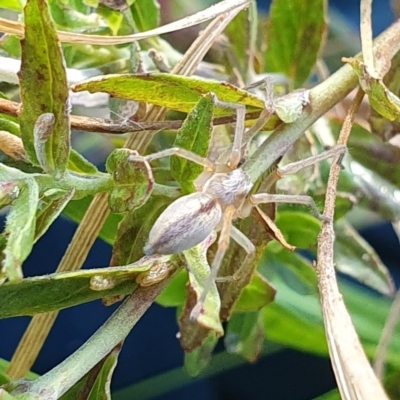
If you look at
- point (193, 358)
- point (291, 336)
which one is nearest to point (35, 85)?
point (193, 358)

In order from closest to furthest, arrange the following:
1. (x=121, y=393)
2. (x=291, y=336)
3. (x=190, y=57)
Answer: (x=190, y=57) < (x=291, y=336) < (x=121, y=393)

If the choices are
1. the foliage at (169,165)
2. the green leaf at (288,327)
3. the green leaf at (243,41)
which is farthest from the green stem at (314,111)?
the green leaf at (288,327)

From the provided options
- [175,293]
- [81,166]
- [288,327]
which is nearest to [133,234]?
[81,166]

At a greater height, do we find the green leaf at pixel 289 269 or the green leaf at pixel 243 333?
the green leaf at pixel 289 269

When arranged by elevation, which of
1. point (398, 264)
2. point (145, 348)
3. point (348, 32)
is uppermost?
point (348, 32)

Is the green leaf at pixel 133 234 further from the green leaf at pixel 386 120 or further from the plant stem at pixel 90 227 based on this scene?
the green leaf at pixel 386 120

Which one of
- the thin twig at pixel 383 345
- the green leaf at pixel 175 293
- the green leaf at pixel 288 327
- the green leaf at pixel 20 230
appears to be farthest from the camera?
the green leaf at pixel 288 327

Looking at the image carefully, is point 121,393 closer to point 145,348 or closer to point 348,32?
point 145,348
